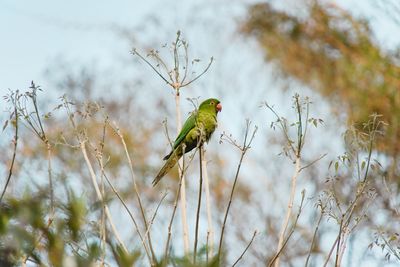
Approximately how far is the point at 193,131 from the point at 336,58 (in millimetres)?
12063

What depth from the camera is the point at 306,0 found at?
16.9 m

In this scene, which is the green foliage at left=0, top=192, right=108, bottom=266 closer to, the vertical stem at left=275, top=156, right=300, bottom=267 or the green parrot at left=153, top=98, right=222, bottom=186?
the vertical stem at left=275, top=156, right=300, bottom=267

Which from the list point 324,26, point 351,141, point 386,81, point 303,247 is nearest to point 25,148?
point 303,247

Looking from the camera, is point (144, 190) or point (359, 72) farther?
point (359, 72)

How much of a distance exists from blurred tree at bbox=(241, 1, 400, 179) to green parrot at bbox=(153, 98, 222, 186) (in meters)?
7.55

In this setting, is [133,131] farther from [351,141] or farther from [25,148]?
[351,141]

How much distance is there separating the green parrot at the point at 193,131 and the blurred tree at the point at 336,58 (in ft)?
24.8

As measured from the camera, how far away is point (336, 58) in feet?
56.1

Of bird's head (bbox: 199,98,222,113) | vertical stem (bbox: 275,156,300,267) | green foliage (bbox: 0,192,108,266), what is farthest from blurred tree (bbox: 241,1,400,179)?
green foliage (bbox: 0,192,108,266)

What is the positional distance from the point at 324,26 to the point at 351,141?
1314 cm

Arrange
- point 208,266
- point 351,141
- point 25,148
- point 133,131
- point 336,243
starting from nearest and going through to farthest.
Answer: point 208,266
point 336,243
point 351,141
point 25,148
point 133,131

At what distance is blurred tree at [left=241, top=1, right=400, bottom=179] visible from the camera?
1476 centimetres

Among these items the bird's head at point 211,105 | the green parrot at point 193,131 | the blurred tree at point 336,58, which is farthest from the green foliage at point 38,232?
the blurred tree at point 336,58

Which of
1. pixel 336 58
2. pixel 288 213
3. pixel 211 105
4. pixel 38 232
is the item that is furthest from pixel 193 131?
pixel 336 58
